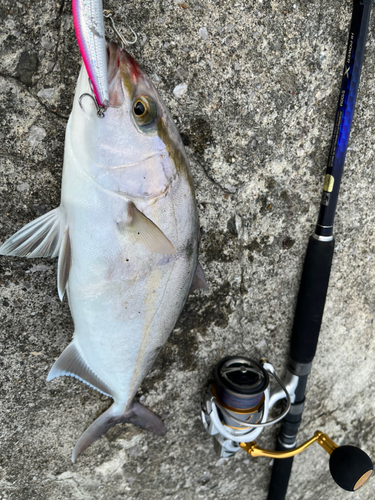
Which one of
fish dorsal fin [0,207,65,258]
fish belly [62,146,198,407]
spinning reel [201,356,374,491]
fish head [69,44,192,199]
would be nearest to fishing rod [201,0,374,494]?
spinning reel [201,356,374,491]

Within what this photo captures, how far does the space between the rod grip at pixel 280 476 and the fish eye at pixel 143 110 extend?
1.34 meters

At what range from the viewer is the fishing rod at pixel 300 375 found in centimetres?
108

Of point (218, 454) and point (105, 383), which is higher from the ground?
point (105, 383)

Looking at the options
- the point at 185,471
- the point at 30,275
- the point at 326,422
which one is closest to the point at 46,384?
the point at 30,275

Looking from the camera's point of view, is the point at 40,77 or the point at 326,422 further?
the point at 326,422

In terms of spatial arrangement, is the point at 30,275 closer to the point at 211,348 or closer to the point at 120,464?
the point at 211,348

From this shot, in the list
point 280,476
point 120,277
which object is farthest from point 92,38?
point 280,476

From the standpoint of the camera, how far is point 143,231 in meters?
0.80

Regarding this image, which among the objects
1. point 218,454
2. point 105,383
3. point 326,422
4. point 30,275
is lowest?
point 326,422

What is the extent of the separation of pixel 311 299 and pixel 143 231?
731mm

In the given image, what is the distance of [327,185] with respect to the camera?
1139mm

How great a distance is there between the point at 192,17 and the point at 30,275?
0.85 meters

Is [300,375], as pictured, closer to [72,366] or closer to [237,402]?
[237,402]

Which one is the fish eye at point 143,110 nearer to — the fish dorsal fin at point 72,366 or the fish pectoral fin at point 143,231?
the fish pectoral fin at point 143,231
